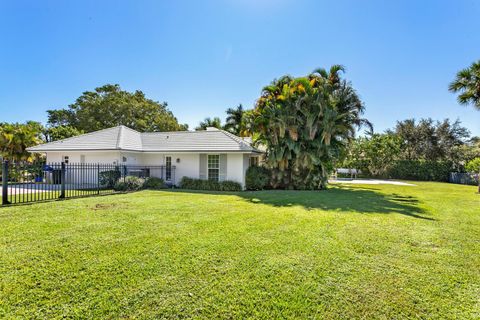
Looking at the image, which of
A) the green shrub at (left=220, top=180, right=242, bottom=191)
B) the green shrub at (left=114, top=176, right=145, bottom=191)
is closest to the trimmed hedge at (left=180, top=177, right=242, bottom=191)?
the green shrub at (left=220, top=180, right=242, bottom=191)

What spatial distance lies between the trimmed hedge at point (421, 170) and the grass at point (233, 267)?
30.4 meters

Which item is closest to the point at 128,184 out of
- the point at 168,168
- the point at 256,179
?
the point at 168,168

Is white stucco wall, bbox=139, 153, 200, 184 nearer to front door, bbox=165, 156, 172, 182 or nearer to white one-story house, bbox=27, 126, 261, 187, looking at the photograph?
white one-story house, bbox=27, 126, 261, 187

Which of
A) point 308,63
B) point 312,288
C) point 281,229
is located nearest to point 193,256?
point 312,288

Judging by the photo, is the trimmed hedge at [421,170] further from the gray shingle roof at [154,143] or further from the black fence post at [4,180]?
the black fence post at [4,180]

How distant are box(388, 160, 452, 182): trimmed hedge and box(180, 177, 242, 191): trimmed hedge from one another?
1111 inches

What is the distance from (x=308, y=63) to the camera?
17734 millimetres

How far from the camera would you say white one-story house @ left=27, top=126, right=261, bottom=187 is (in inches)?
659

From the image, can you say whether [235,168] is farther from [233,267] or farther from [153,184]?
[233,267]

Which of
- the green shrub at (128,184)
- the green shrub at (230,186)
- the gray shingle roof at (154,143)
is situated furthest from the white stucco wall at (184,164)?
the green shrub at (128,184)

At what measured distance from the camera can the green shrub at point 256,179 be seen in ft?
55.1

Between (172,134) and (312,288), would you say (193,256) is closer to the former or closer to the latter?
(312,288)

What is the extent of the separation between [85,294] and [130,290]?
575 millimetres

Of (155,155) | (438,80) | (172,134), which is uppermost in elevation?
(438,80)
